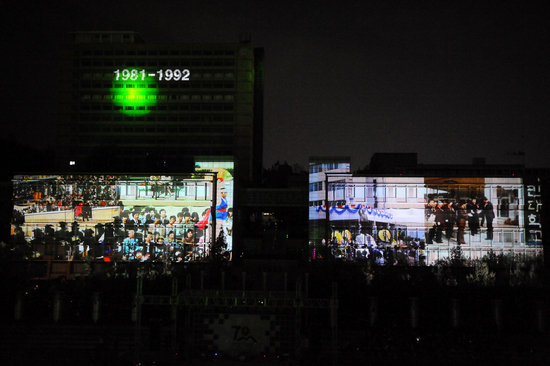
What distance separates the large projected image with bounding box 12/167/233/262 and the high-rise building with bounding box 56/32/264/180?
53.8m

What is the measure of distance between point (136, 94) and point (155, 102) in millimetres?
4206

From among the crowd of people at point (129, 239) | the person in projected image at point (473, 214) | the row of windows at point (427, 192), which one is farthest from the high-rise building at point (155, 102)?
the person in projected image at point (473, 214)

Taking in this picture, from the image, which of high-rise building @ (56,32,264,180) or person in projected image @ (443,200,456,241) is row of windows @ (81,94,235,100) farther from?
person in projected image @ (443,200,456,241)

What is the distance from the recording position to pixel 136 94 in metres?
95.6

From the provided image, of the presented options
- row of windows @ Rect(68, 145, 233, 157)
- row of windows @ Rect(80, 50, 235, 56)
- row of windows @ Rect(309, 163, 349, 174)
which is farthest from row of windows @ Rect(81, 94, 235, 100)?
row of windows @ Rect(309, 163, 349, 174)

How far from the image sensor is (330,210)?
35.3 meters

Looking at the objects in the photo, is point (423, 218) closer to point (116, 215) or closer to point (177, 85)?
point (116, 215)

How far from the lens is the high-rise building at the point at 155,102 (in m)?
92.8

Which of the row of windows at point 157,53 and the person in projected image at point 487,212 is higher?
the row of windows at point 157,53

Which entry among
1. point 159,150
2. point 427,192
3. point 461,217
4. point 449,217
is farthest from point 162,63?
point 461,217

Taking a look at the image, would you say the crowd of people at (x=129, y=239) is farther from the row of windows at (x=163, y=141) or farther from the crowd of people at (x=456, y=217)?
the row of windows at (x=163, y=141)

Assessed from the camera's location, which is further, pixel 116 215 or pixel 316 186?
pixel 316 186

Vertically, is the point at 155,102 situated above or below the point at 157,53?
below

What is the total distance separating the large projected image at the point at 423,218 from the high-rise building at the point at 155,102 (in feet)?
185
